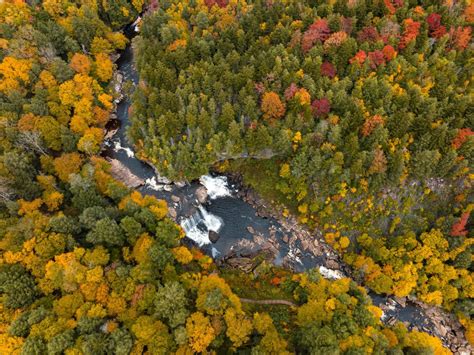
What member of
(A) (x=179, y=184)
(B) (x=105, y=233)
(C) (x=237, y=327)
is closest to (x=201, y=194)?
(A) (x=179, y=184)

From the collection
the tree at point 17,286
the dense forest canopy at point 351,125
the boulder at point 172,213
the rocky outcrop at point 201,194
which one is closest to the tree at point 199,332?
the boulder at point 172,213

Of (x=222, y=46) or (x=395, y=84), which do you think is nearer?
(x=395, y=84)

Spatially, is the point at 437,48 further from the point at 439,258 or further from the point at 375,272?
the point at 375,272

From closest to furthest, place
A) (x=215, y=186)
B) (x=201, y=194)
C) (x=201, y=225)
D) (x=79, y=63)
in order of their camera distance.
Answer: (x=201, y=225), (x=201, y=194), (x=215, y=186), (x=79, y=63)

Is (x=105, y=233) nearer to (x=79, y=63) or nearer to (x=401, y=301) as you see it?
(x=79, y=63)

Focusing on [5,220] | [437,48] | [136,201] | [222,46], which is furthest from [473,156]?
[5,220]

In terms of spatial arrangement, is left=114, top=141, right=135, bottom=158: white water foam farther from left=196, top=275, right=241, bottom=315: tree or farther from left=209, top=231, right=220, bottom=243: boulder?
left=196, top=275, right=241, bottom=315: tree

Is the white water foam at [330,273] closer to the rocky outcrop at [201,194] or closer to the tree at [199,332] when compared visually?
the tree at [199,332]
